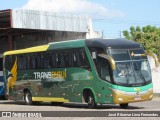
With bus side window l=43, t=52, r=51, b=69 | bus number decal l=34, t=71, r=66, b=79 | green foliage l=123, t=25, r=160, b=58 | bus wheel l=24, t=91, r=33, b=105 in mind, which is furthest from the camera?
green foliage l=123, t=25, r=160, b=58

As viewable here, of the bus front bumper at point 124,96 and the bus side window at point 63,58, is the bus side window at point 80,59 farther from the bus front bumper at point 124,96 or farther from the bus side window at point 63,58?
the bus front bumper at point 124,96

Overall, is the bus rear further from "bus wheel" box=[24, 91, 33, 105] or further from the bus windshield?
"bus wheel" box=[24, 91, 33, 105]

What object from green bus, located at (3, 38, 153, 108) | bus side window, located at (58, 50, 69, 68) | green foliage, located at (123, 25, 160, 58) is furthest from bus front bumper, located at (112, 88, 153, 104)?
green foliage, located at (123, 25, 160, 58)

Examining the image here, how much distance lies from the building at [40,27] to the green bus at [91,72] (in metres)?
11.2

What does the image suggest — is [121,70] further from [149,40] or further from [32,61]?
[149,40]

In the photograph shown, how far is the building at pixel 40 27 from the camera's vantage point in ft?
123

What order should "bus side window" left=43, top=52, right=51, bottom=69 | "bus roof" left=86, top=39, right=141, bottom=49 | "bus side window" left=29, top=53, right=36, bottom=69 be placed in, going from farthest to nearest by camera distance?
"bus side window" left=29, top=53, right=36, bottom=69, "bus side window" left=43, top=52, right=51, bottom=69, "bus roof" left=86, top=39, right=141, bottom=49

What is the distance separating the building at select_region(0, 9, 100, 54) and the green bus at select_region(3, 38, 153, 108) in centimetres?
1122

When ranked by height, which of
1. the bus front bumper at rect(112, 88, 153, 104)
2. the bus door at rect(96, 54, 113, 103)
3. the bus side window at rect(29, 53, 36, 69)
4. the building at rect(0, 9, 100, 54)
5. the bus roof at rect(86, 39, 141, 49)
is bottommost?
the bus front bumper at rect(112, 88, 153, 104)

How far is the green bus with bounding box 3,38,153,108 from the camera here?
20703 mm

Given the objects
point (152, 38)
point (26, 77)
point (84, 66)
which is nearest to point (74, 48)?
point (84, 66)

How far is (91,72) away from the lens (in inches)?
853

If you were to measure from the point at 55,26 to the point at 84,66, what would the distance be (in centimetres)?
1848

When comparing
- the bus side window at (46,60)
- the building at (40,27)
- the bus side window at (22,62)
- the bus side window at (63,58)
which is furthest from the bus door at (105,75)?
the building at (40,27)
